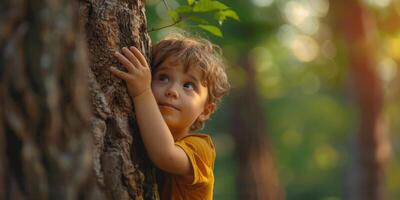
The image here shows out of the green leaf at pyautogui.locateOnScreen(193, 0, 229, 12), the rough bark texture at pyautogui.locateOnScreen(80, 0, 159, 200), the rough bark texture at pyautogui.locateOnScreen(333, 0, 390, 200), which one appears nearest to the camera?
the rough bark texture at pyautogui.locateOnScreen(80, 0, 159, 200)

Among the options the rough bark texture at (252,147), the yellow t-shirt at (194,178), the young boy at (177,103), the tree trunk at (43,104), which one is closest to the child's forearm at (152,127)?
the young boy at (177,103)

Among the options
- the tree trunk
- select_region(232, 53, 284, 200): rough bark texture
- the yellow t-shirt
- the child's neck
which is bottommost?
select_region(232, 53, 284, 200): rough bark texture

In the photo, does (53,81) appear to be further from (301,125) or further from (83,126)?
(301,125)

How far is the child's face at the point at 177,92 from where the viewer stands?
12.3 ft

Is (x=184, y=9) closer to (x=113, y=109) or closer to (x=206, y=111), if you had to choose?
(x=206, y=111)

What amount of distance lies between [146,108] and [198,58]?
51 cm

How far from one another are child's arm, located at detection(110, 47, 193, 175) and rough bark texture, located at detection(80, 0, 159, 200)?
0.11 ft

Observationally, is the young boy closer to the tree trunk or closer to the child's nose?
the child's nose

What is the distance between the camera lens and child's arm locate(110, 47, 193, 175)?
346cm

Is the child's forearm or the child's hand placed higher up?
the child's hand

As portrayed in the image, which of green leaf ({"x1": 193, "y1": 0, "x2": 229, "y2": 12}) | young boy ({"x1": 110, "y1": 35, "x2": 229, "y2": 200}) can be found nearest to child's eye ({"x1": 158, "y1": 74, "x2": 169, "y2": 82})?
young boy ({"x1": 110, "y1": 35, "x2": 229, "y2": 200})

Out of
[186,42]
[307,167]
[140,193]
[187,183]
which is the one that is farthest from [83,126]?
[307,167]

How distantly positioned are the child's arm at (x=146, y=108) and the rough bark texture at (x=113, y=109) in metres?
0.03

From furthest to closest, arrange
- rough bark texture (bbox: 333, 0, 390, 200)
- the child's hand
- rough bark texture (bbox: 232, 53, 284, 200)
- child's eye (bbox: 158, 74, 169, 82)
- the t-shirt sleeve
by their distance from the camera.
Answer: rough bark texture (bbox: 232, 53, 284, 200), rough bark texture (bbox: 333, 0, 390, 200), child's eye (bbox: 158, 74, 169, 82), the t-shirt sleeve, the child's hand
